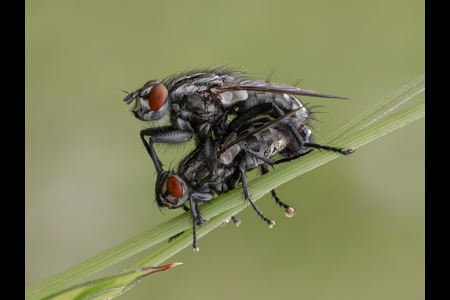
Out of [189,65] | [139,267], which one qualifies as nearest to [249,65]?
[189,65]

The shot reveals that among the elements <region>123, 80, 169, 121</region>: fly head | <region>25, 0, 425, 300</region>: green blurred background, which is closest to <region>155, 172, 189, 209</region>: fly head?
<region>123, 80, 169, 121</region>: fly head

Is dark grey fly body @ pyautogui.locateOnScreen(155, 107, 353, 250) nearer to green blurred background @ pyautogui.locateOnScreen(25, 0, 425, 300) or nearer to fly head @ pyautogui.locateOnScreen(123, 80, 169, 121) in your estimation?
fly head @ pyautogui.locateOnScreen(123, 80, 169, 121)

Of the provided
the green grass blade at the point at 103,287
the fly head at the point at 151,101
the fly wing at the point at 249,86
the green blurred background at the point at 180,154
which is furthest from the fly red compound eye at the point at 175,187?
the green blurred background at the point at 180,154

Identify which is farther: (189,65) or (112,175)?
(189,65)

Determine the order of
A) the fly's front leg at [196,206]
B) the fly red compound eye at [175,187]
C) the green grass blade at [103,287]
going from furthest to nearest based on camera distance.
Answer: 1. the fly red compound eye at [175,187]
2. the fly's front leg at [196,206]
3. the green grass blade at [103,287]

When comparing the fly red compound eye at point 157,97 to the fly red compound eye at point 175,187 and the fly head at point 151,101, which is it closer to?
the fly head at point 151,101

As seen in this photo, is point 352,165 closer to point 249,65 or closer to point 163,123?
point 249,65
